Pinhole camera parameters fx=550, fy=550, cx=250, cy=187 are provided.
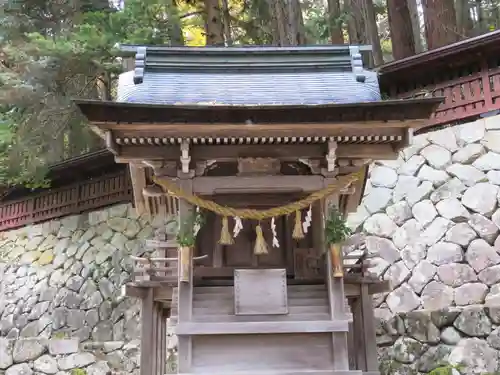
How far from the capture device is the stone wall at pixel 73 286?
13.0 metres

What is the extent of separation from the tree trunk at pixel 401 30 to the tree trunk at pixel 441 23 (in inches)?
49.2

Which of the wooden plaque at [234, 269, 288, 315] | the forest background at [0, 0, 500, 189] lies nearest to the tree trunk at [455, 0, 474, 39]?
the forest background at [0, 0, 500, 189]

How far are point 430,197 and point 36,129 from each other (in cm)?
914

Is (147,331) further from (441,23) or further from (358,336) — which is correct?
(441,23)

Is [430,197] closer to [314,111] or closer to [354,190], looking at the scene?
[354,190]

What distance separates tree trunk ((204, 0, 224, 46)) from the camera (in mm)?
14484

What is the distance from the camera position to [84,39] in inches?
468

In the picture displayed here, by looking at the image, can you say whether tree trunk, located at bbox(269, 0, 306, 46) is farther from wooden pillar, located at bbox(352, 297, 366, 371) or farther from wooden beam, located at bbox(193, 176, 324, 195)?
wooden beam, located at bbox(193, 176, 324, 195)

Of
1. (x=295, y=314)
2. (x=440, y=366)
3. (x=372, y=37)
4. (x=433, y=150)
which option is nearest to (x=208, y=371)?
(x=295, y=314)

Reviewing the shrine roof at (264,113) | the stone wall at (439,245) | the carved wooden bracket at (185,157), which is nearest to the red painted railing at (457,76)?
the stone wall at (439,245)

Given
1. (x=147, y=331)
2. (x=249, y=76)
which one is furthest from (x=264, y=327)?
(x=249, y=76)

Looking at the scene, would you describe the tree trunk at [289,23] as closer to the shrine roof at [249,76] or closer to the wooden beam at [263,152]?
the shrine roof at [249,76]

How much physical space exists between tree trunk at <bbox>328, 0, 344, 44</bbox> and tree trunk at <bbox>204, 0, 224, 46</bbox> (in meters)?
3.05

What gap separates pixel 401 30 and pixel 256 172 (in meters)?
9.84
